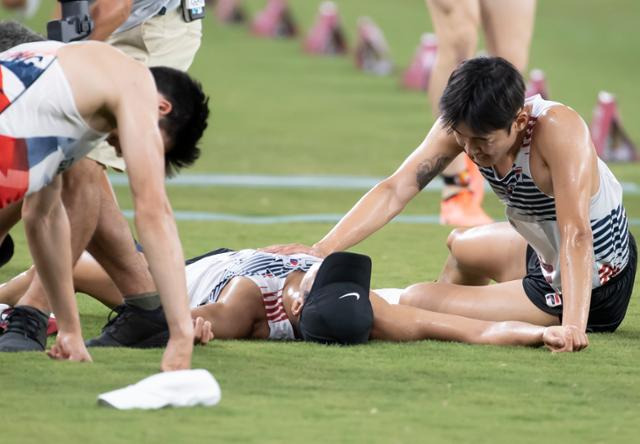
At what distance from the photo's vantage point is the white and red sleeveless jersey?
195 inches

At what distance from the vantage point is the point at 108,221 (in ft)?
15.5

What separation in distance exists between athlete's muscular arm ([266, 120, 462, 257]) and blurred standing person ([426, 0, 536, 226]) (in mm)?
2025

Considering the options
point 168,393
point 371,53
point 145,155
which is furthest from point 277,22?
point 168,393

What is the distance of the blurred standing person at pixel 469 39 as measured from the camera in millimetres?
7484

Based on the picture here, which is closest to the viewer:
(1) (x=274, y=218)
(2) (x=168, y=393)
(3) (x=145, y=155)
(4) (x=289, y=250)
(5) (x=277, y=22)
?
(2) (x=168, y=393)

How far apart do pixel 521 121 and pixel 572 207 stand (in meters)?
0.33

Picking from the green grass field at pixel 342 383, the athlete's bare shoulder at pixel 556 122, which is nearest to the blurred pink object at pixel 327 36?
the green grass field at pixel 342 383

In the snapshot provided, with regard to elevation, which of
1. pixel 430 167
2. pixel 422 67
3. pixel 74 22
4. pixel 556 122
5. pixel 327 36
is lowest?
pixel 327 36

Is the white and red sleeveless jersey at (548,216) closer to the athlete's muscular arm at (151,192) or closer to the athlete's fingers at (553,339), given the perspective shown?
the athlete's fingers at (553,339)

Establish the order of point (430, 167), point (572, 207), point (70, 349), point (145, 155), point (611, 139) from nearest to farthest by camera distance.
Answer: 1. point (145, 155)
2. point (70, 349)
3. point (572, 207)
4. point (430, 167)
5. point (611, 139)

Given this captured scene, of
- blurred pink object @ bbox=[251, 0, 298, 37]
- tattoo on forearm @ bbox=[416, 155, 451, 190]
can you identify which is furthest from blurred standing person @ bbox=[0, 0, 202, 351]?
blurred pink object @ bbox=[251, 0, 298, 37]

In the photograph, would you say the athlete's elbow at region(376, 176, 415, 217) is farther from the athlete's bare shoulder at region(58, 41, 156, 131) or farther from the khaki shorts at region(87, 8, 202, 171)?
the athlete's bare shoulder at region(58, 41, 156, 131)

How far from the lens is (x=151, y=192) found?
156 inches

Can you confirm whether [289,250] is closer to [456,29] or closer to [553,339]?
[553,339]
